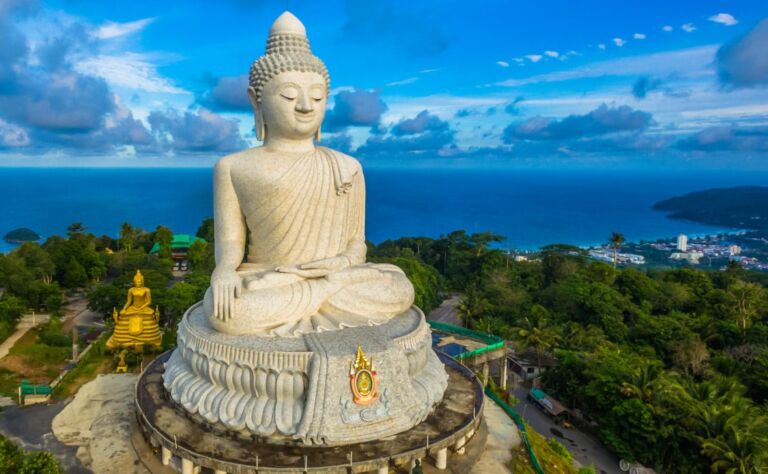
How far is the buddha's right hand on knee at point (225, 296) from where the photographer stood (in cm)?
918

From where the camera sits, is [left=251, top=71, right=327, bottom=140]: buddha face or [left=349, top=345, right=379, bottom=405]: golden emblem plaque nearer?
[left=349, top=345, right=379, bottom=405]: golden emblem plaque

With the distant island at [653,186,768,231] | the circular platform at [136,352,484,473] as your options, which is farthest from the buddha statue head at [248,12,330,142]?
the distant island at [653,186,768,231]

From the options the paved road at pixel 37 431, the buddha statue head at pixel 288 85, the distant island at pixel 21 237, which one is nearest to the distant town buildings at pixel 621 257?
the buddha statue head at pixel 288 85

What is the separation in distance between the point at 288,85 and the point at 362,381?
19.3ft

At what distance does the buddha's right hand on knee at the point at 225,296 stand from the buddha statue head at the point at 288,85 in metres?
3.37

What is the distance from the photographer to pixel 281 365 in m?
8.52

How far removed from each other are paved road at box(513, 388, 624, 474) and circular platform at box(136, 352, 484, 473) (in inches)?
257

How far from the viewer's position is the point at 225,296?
923 centimetres

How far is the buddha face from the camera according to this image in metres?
10.5

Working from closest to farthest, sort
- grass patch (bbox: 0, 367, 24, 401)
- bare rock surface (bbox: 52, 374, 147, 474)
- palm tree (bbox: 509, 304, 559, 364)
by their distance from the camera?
bare rock surface (bbox: 52, 374, 147, 474) < grass patch (bbox: 0, 367, 24, 401) < palm tree (bbox: 509, 304, 559, 364)

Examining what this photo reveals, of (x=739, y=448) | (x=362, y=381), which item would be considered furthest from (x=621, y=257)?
(x=362, y=381)

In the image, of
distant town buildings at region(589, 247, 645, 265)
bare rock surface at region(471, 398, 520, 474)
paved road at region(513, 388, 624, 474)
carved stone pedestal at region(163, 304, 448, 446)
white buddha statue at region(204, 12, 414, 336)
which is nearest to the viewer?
carved stone pedestal at region(163, 304, 448, 446)

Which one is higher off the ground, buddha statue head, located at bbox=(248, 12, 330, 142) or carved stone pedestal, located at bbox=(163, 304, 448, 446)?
buddha statue head, located at bbox=(248, 12, 330, 142)

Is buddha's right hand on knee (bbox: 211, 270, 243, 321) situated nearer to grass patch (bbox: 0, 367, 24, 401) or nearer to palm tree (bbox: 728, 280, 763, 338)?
grass patch (bbox: 0, 367, 24, 401)
